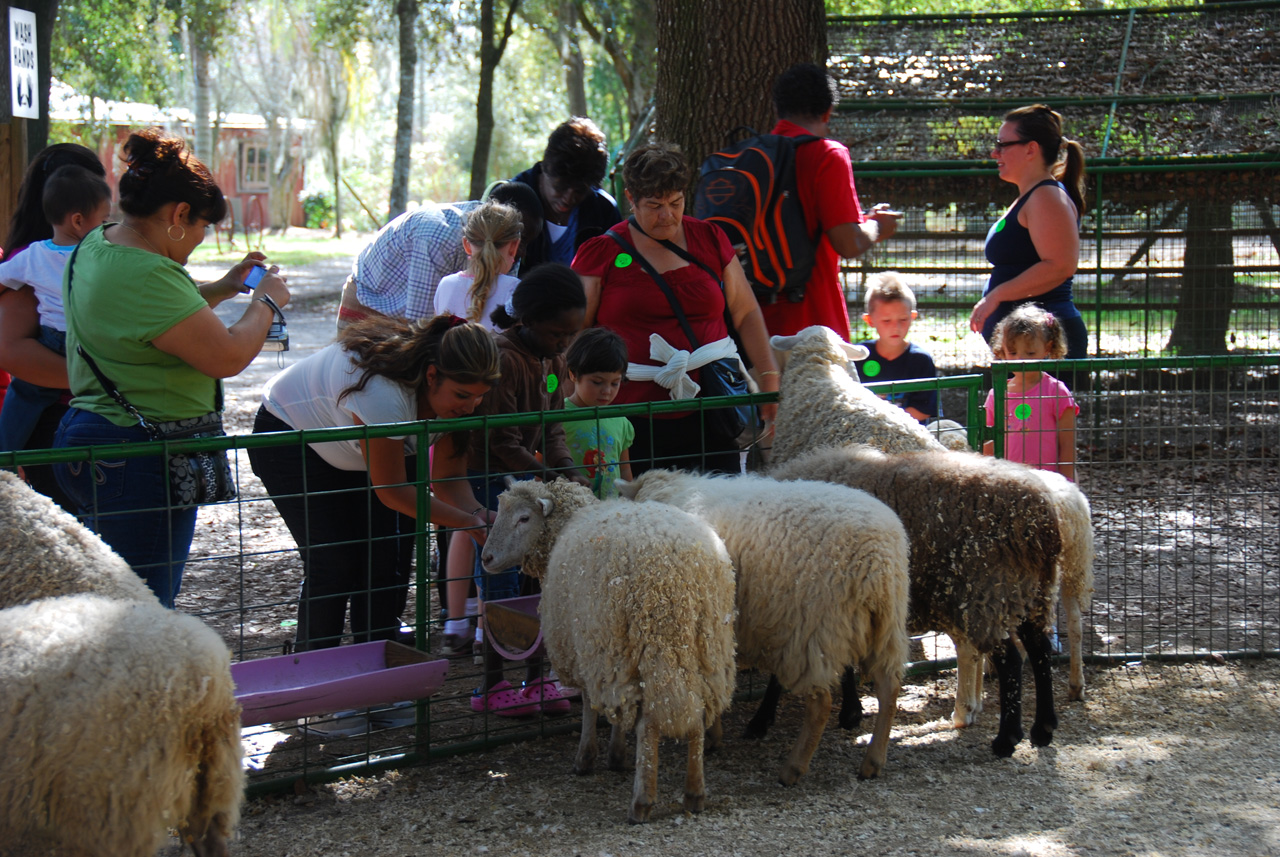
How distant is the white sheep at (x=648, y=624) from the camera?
123 inches

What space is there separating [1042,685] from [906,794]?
2.53 ft

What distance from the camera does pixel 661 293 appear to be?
434cm

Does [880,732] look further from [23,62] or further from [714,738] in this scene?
[23,62]

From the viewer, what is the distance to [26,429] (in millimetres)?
4121

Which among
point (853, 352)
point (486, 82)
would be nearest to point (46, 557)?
point (853, 352)

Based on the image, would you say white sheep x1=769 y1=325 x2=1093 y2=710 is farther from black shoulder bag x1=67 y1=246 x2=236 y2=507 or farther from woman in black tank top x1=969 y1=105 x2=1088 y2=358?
black shoulder bag x1=67 y1=246 x2=236 y2=507

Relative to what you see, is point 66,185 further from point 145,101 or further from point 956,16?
point 145,101

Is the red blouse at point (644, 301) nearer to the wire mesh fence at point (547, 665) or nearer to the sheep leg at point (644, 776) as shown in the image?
the wire mesh fence at point (547, 665)

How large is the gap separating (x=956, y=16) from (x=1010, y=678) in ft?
28.2

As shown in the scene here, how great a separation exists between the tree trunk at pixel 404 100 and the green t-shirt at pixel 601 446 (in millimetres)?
14658

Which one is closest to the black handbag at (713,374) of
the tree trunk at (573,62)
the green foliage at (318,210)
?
the tree trunk at (573,62)

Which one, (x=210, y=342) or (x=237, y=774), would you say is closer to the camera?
(x=237, y=774)

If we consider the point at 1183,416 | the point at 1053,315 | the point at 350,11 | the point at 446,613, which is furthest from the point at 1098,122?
the point at 350,11

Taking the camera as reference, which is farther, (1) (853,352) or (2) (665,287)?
(1) (853,352)
